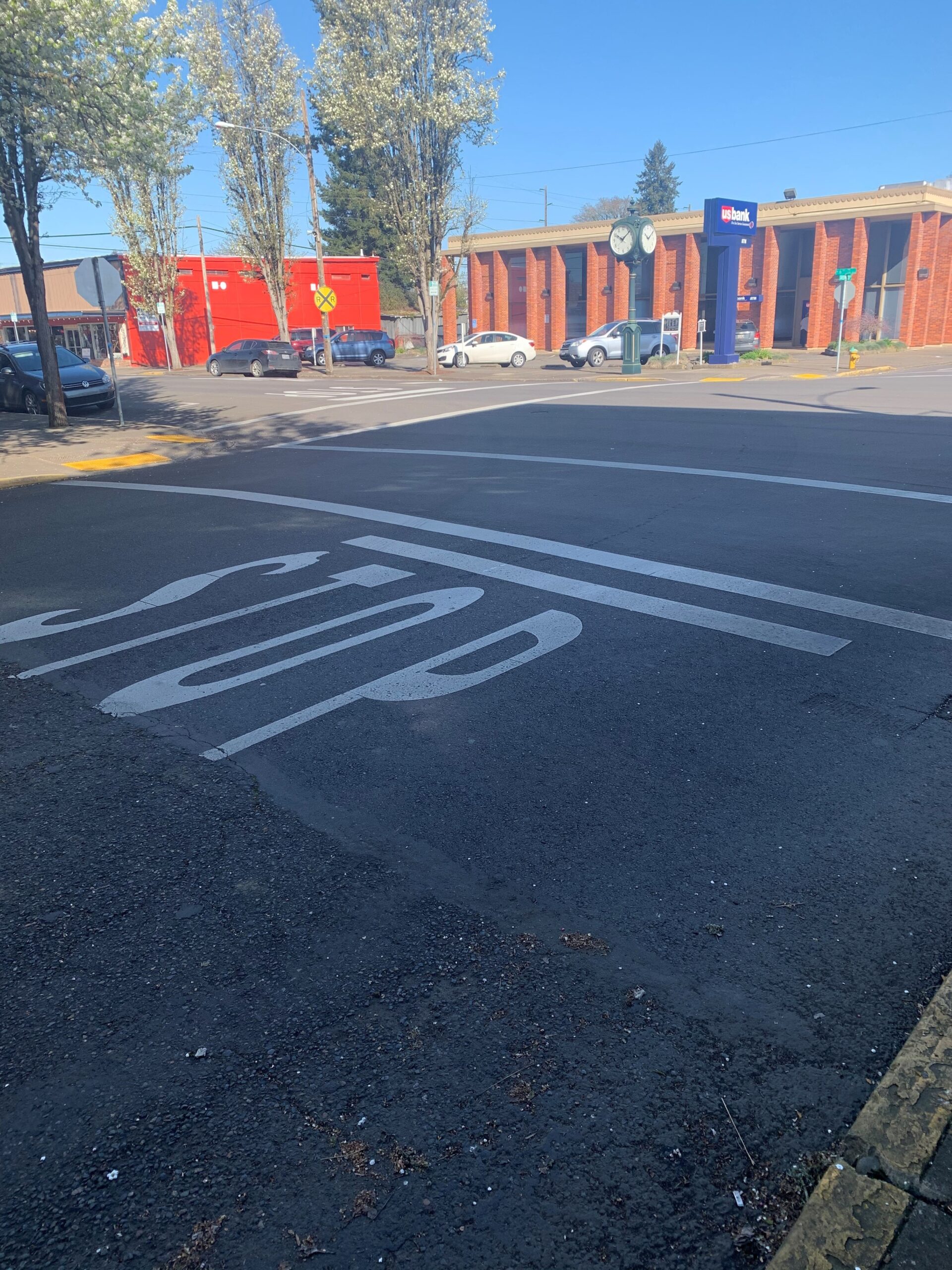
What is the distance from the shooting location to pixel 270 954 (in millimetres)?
3104

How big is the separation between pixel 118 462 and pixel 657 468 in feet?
27.2

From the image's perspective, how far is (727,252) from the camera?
37.4m

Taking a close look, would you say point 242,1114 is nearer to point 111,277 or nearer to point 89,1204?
point 89,1204

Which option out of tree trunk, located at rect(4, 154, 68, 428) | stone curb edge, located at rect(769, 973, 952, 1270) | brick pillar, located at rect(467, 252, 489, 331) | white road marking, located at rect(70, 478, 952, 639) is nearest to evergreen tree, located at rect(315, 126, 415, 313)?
brick pillar, located at rect(467, 252, 489, 331)

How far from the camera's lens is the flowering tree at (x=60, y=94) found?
14055 mm

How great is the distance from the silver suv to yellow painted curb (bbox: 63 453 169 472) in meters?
26.1

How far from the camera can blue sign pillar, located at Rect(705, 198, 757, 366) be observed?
3666 cm

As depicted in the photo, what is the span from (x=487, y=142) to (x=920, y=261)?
23678 millimetres

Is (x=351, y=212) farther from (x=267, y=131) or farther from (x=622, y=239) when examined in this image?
(x=622, y=239)

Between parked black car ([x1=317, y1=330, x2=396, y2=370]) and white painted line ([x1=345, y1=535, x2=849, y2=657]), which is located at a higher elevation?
parked black car ([x1=317, y1=330, x2=396, y2=370])

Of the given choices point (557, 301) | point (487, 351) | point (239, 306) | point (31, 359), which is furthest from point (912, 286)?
point (31, 359)

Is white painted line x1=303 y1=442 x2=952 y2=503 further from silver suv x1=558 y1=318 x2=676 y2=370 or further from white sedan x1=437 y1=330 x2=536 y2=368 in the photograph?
white sedan x1=437 y1=330 x2=536 y2=368

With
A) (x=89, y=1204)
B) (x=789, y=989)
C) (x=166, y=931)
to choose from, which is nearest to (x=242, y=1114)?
(x=89, y=1204)

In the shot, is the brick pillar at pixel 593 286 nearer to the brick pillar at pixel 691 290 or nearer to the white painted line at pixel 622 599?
the brick pillar at pixel 691 290
